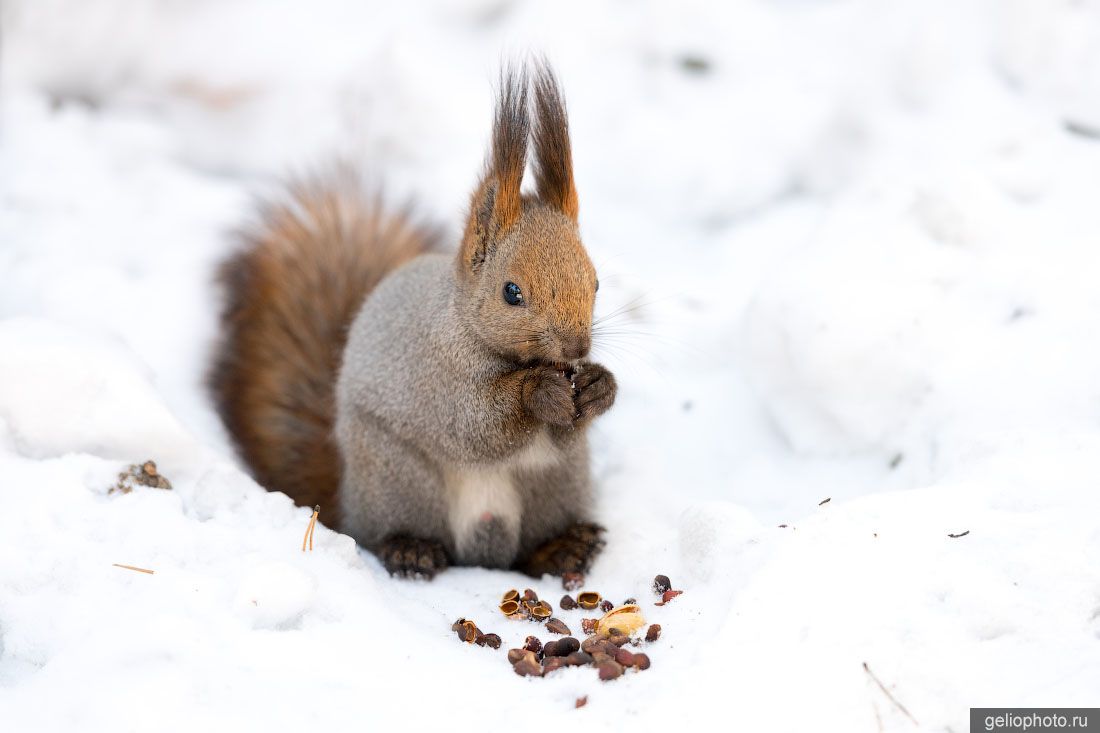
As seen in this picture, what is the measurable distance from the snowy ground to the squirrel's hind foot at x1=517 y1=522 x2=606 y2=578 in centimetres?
6

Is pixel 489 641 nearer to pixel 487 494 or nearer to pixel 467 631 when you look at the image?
pixel 467 631

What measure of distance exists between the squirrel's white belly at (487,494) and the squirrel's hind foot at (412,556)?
60mm

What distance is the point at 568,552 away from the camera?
238 cm

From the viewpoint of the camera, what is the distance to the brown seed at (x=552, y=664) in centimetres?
177

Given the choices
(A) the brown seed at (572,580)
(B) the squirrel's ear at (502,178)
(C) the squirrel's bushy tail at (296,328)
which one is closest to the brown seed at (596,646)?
(A) the brown seed at (572,580)

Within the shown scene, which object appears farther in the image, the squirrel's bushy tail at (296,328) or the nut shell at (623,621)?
the squirrel's bushy tail at (296,328)

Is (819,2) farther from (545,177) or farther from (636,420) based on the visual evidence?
(545,177)

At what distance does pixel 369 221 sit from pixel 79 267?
87 centimetres

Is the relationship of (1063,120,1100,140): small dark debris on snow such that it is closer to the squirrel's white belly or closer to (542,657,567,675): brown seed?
the squirrel's white belly

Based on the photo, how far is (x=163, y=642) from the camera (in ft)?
5.28

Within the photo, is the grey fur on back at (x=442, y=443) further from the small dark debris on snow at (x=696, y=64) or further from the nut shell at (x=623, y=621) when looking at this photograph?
the small dark debris on snow at (x=696, y=64)

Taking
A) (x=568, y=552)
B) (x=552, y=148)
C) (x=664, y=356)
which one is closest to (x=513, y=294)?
(x=552, y=148)

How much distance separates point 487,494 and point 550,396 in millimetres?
378

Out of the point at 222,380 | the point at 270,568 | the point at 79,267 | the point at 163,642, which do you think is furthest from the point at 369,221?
the point at 163,642
